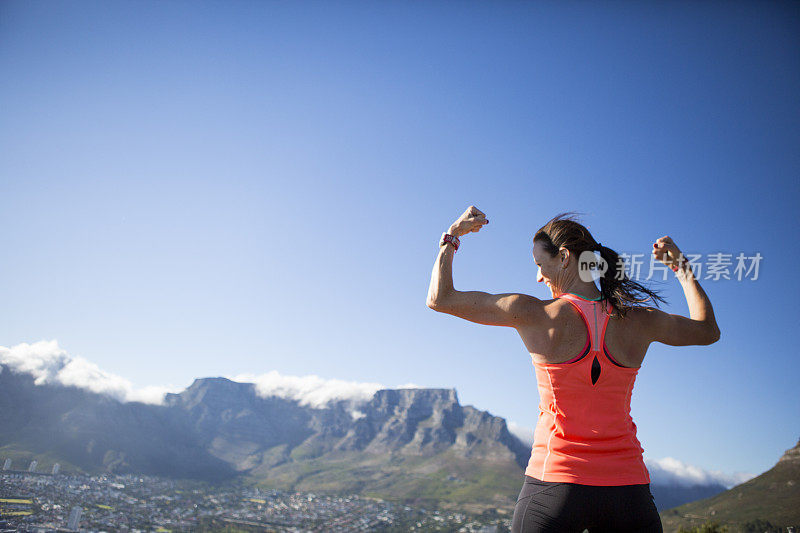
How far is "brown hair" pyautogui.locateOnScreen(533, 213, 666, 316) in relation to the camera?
7.60ft

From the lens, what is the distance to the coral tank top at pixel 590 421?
195 cm

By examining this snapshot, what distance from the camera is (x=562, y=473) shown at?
1958 mm

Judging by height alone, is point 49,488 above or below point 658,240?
below

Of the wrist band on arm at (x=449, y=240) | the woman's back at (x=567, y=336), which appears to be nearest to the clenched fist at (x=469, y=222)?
the wrist band on arm at (x=449, y=240)

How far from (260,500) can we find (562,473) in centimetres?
18184

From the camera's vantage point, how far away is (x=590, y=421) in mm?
2000

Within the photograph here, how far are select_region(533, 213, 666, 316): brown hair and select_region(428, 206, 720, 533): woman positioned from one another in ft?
0.08

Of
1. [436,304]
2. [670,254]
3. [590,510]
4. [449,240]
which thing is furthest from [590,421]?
[670,254]

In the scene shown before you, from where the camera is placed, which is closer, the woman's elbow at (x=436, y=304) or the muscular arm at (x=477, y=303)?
→ the muscular arm at (x=477, y=303)

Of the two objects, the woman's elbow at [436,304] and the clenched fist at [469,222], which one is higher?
the clenched fist at [469,222]

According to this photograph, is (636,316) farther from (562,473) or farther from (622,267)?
(562,473)

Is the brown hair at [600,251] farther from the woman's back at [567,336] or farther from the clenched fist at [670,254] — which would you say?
the clenched fist at [670,254]

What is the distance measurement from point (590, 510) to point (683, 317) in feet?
4.32

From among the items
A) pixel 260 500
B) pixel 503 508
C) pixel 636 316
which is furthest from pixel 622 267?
pixel 260 500
